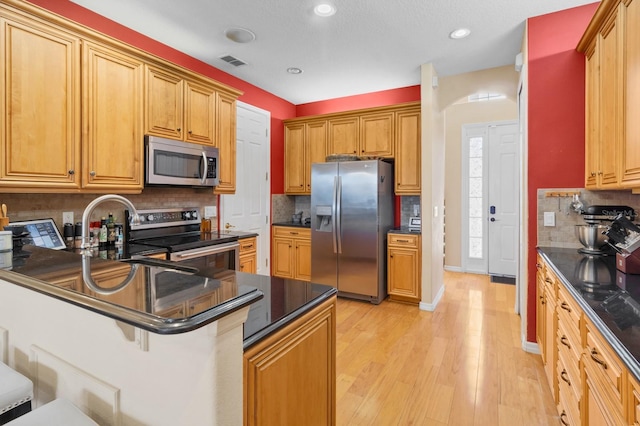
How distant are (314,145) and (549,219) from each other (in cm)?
305

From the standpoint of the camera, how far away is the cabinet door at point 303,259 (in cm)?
458

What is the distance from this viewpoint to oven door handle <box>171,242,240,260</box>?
8.64 ft

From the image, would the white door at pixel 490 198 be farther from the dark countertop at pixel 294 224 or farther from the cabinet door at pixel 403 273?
the dark countertop at pixel 294 224

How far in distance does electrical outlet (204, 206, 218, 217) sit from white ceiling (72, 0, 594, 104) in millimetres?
1628

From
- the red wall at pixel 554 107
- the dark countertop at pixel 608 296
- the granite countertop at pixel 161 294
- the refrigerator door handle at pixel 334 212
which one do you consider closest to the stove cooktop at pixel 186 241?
the granite countertop at pixel 161 294

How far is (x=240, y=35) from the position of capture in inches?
120

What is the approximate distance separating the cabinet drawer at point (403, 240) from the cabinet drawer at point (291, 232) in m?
1.15

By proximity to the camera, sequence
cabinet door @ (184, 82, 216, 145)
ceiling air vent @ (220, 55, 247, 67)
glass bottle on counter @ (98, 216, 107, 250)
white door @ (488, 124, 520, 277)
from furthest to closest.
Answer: white door @ (488, 124, 520, 277)
ceiling air vent @ (220, 55, 247, 67)
cabinet door @ (184, 82, 216, 145)
glass bottle on counter @ (98, 216, 107, 250)

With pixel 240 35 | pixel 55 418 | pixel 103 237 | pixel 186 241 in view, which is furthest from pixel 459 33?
pixel 55 418

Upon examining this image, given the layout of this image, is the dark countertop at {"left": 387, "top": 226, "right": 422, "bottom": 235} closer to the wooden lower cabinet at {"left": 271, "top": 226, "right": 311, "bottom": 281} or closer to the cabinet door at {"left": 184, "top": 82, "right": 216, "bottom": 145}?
the wooden lower cabinet at {"left": 271, "top": 226, "right": 311, "bottom": 281}

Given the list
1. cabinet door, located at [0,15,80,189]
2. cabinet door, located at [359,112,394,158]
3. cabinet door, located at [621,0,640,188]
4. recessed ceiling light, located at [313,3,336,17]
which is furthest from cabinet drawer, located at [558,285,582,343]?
cabinet door, located at [0,15,80,189]

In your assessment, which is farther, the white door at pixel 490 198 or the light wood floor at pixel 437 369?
the white door at pixel 490 198

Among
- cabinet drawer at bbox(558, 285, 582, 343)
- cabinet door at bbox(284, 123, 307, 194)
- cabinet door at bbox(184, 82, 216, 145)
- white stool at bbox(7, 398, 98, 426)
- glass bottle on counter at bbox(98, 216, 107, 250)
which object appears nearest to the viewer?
white stool at bbox(7, 398, 98, 426)

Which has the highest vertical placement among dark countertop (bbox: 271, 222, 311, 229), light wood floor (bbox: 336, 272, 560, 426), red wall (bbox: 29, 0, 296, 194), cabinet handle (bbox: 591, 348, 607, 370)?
red wall (bbox: 29, 0, 296, 194)
